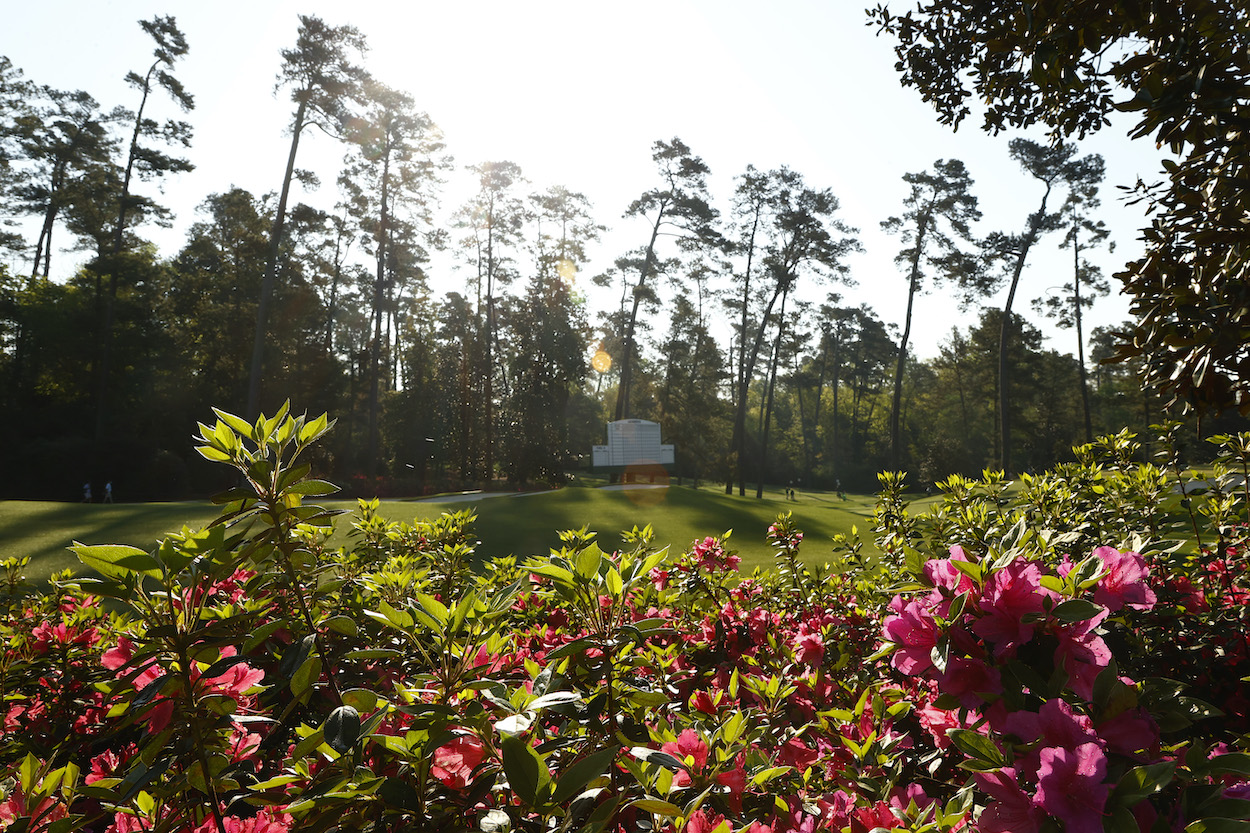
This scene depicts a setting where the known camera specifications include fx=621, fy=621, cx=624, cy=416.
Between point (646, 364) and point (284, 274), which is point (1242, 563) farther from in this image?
point (646, 364)

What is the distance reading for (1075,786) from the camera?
0.78 m

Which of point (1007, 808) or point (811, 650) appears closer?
point (1007, 808)

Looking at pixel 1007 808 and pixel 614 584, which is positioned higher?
pixel 614 584

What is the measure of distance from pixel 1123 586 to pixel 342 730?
1.14m

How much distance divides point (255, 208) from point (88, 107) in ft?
19.1

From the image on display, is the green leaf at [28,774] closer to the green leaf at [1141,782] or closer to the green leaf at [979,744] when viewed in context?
the green leaf at [979,744]

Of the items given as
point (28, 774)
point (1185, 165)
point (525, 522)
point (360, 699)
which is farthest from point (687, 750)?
point (525, 522)

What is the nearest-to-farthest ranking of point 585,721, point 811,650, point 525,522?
1. point 585,721
2. point 811,650
3. point 525,522

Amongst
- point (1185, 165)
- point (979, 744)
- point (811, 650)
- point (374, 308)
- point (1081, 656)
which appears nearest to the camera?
point (979, 744)

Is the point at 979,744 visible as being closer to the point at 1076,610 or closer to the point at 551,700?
the point at 1076,610

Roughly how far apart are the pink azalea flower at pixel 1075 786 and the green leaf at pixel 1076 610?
6.0 inches

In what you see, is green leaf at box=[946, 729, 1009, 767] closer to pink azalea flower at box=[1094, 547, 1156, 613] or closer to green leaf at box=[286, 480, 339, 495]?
pink azalea flower at box=[1094, 547, 1156, 613]

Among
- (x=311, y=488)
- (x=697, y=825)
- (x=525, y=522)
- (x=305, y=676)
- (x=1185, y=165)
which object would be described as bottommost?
(x=525, y=522)

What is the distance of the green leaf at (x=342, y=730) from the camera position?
2.50 ft
